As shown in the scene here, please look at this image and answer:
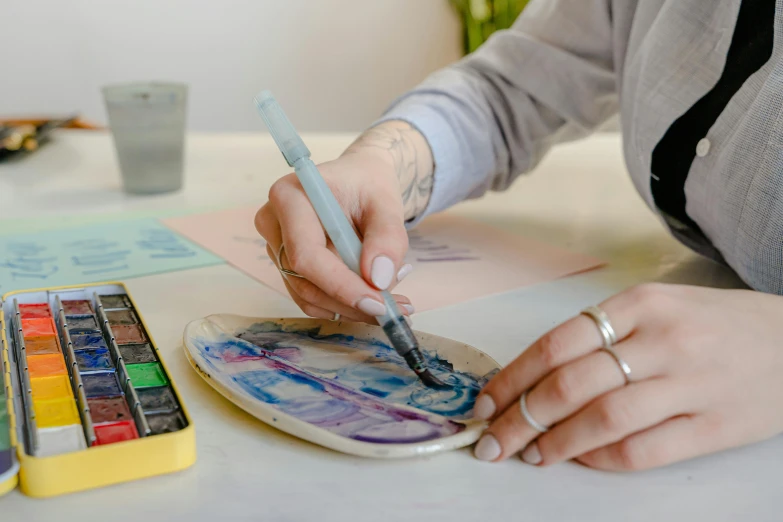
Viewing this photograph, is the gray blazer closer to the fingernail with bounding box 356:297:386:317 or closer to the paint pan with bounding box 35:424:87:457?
the fingernail with bounding box 356:297:386:317

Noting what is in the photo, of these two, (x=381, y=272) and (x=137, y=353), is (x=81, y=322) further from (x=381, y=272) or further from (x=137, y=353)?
(x=381, y=272)

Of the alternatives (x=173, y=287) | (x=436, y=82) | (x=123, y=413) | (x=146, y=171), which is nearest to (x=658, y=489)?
(x=123, y=413)

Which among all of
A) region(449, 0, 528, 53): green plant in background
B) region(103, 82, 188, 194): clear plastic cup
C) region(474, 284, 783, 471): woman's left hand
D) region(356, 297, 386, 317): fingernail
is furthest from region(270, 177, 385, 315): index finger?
region(449, 0, 528, 53): green plant in background

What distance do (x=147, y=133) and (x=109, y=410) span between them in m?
0.57

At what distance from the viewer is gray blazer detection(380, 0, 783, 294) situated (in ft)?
1.59

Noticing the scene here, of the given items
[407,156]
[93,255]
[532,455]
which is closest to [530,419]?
[532,455]

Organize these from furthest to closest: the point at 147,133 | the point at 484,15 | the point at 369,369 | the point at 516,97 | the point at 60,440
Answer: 1. the point at 484,15
2. the point at 147,133
3. the point at 516,97
4. the point at 369,369
5. the point at 60,440

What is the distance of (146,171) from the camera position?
85 cm

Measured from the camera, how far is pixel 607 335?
1.13 feet

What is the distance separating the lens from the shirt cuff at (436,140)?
0.67 meters

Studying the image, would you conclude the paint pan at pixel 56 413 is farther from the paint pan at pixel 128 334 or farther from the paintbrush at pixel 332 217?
the paintbrush at pixel 332 217

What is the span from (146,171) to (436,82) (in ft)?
1.18

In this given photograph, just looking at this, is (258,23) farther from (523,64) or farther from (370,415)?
(370,415)

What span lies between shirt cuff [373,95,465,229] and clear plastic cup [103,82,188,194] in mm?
300
